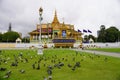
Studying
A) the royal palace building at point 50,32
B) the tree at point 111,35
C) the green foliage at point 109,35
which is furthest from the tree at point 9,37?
the tree at point 111,35

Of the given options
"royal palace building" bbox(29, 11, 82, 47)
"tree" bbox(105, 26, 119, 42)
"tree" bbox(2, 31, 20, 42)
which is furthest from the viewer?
"tree" bbox(2, 31, 20, 42)

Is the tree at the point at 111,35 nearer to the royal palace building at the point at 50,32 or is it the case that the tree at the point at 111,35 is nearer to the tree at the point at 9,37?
the royal palace building at the point at 50,32

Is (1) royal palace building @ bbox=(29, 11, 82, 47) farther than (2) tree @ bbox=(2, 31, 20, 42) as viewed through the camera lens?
No

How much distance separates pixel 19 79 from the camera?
1166 cm

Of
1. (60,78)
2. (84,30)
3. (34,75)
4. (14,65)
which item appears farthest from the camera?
(84,30)

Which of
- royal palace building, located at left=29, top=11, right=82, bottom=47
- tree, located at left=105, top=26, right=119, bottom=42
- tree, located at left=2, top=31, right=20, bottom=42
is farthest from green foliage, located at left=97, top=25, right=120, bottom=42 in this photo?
tree, located at left=2, top=31, right=20, bottom=42

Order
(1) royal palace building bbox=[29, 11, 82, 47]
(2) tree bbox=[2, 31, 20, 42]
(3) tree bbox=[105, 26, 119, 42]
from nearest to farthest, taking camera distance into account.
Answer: (1) royal palace building bbox=[29, 11, 82, 47]
(3) tree bbox=[105, 26, 119, 42]
(2) tree bbox=[2, 31, 20, 42]

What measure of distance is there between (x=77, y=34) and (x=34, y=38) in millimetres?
17273

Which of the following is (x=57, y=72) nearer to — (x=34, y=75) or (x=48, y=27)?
(x=34, y=75)

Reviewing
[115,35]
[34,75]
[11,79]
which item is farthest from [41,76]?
[115,35]

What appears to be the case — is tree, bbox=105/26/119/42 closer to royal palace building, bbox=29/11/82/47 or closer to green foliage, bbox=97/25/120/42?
green foliage, bbox=97/25/120/42

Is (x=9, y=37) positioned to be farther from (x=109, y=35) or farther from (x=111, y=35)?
(x=111, y=35)

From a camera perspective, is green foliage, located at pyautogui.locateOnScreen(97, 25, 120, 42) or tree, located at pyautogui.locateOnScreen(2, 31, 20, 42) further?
tree, located at pyautogui.locateOnScreen(2, 31, 20, 42)

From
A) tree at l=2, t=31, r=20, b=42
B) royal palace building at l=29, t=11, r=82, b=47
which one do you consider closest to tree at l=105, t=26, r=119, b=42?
royal palace building at l=29, t=11, r=82, b=47
